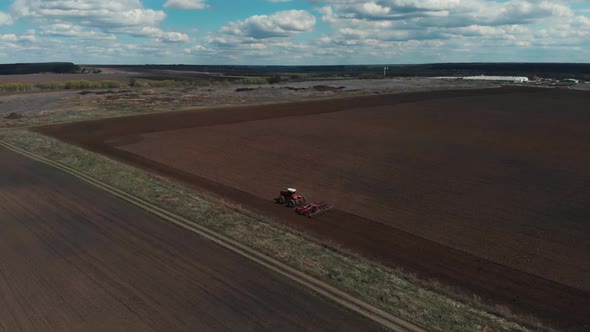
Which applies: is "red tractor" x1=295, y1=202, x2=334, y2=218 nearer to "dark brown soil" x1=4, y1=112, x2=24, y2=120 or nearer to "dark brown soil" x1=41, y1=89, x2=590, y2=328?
"dark brown soil" x1=41, y1=89, x2=590, y2=328

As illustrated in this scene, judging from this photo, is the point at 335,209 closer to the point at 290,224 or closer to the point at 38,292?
the point at 290,224

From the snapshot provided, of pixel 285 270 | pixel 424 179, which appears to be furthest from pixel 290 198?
pixel 424 179

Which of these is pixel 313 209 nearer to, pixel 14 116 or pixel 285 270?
pixel 285 270

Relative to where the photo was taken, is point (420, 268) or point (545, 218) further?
point (545, 218)

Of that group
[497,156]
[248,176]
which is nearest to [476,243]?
[248,176]

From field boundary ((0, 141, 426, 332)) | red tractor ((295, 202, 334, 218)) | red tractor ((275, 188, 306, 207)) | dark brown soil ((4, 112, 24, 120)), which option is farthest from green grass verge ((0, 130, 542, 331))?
dark brown soil ((4, 112, 24, 120))
